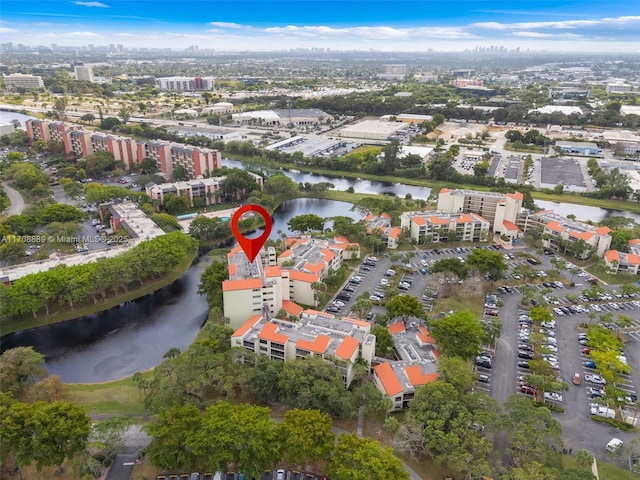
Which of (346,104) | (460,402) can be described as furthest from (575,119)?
(460,402)

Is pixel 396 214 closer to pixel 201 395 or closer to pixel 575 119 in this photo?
pixel 201 395

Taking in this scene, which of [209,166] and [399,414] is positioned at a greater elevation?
[209,166]

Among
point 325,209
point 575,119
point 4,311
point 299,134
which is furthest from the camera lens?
point 575,119

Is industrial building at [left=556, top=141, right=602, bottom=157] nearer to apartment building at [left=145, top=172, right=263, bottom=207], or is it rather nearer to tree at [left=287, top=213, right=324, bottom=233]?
tree at [left=287, top=213, right=324, bottom=233]

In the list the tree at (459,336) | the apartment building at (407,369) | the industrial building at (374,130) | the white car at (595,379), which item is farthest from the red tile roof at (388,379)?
the industrial building at (374,130)

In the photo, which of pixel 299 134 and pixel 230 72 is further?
pixel 230 72
